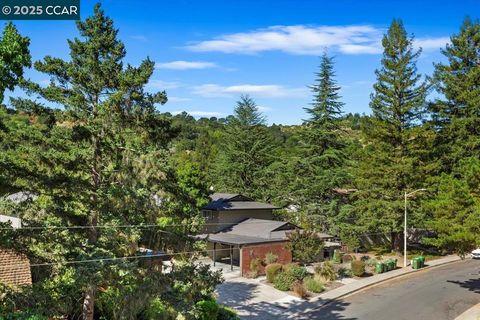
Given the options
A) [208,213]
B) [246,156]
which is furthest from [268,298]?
[246,156]

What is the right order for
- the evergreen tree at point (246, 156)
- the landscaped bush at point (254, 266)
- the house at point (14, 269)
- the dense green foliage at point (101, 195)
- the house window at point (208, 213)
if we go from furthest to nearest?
the evergreen tree at point (246, 156) → the house window at point (208, 213) → the landscaped bush at point (254, 266) → the house at point (14, 269) → the dense green foliage at point (101, 195)

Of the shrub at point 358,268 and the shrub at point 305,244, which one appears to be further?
the shrub at point 305,244

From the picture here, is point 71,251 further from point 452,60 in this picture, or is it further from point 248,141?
point 452,60

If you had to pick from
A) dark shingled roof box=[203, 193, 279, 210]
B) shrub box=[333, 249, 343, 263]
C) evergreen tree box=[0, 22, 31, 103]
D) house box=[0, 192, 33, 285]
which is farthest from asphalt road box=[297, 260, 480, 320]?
evergreen tree box=[0, 22, 31, 103]

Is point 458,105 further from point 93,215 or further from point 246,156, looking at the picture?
point 93,215

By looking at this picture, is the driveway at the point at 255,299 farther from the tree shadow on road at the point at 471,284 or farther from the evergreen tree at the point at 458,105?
the evergreen tree at the point at 458,105

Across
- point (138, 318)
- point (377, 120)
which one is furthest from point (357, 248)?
point (138, 318)

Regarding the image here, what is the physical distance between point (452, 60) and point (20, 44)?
1861 inches

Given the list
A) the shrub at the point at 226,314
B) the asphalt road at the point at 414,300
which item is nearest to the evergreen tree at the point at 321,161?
the asphalt road at the point at 414,300

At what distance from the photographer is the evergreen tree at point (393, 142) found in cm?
4200

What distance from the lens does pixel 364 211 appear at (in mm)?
44125

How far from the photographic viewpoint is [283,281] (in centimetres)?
3066

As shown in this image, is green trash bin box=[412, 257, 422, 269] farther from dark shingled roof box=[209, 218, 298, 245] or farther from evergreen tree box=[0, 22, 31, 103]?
evergreen tree box=[0, 22, 31, 103]

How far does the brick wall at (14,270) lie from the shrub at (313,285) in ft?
A: 60.0
